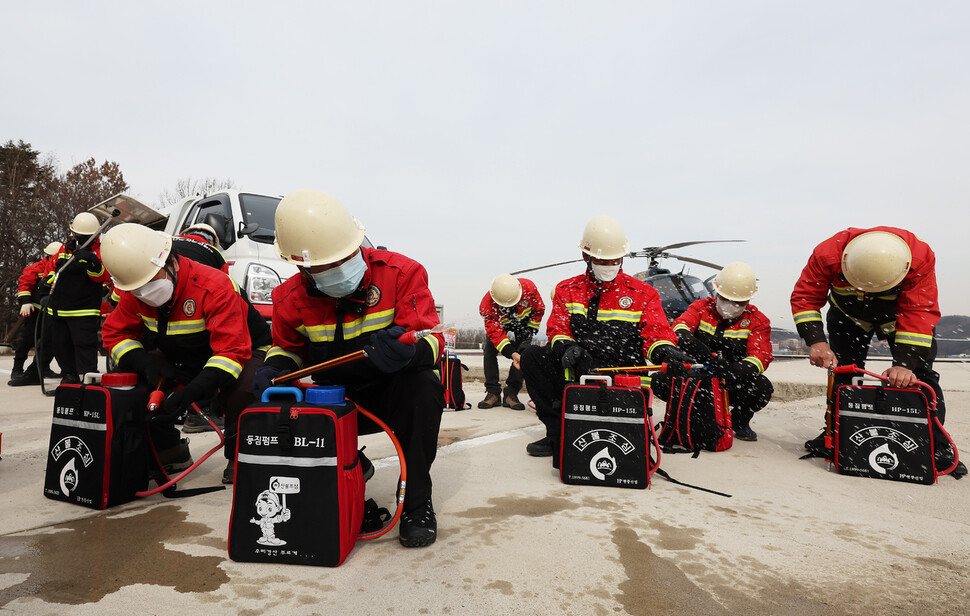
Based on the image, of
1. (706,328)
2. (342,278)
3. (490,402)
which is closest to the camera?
(342,278)

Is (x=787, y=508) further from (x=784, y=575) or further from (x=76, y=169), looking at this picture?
(x=76, y=169)

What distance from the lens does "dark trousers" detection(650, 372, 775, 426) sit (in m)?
4.45

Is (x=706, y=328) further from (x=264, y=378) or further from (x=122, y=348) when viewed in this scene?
(x=122, y=348)

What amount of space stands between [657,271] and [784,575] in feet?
27.7

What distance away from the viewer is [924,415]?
129 inches

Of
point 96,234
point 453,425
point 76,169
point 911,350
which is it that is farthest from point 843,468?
point 76,169

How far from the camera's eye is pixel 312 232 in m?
2.23

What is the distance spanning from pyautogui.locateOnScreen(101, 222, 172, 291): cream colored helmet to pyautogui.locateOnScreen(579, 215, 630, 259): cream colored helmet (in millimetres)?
2709

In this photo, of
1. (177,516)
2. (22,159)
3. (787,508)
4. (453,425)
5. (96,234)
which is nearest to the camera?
(177,516)

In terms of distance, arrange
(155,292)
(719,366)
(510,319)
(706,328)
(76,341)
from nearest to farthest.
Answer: (155,292) < (719,366) < (706,328) < (76,341) < (510,319)

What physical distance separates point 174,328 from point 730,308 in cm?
417

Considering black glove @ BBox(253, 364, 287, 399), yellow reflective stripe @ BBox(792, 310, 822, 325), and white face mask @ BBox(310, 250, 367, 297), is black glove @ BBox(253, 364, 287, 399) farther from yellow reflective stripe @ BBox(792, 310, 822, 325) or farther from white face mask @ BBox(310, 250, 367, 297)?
yellow reflective stripe @ BBox(792, 310, 822, 325)

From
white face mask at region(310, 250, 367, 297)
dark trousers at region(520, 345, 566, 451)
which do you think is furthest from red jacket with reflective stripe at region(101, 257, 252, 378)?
dark trousers at region(520, 345, 566, 451)

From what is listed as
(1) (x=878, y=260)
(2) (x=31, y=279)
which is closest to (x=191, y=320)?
(1) (x=878, y=260)
